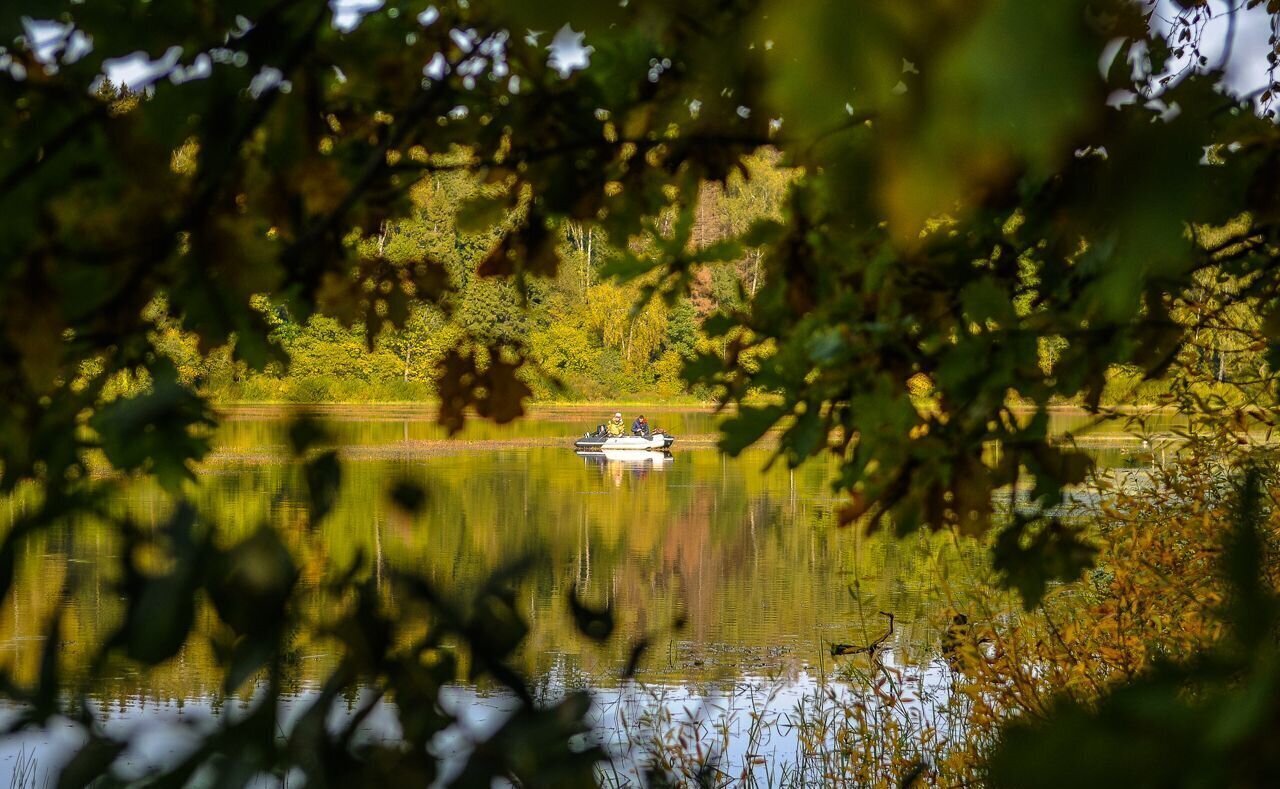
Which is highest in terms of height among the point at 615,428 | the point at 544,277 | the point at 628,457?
the point at 544,277

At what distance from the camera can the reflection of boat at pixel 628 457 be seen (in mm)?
25656

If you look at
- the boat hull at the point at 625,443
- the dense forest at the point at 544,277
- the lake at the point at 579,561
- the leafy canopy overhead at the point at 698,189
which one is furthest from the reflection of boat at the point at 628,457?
the leafy canopy overhead at the point at 698,189

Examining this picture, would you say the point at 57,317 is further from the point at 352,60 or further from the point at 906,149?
the point at 906,149

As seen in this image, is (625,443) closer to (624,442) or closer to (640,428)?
(624,442)

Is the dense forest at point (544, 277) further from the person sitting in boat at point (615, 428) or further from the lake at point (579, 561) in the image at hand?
the person sitting in boat at point (615, 428)

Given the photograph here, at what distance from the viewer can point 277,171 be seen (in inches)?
51.7

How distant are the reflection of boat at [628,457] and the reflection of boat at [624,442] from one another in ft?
0.32

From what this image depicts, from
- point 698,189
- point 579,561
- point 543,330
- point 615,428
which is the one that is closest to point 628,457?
point 615,428

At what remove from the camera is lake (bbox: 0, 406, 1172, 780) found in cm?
66

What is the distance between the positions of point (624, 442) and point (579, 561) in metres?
25.1

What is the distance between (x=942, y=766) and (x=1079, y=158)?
4.31 meters

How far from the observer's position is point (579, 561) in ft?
4.84

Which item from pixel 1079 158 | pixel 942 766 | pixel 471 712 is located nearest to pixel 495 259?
pixel 471 712

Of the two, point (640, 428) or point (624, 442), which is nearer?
point (624, 442)
